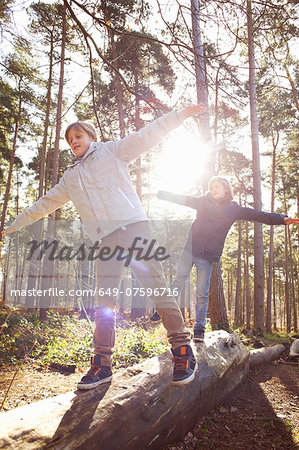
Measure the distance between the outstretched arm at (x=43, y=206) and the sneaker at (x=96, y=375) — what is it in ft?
5.24

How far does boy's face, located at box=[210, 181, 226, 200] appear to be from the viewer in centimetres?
458

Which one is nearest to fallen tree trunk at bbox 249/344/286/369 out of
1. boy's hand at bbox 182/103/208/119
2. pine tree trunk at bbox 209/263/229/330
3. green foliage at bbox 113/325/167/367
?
pine tree trunk at bbox 209/263/229/330

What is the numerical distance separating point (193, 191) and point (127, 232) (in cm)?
1468

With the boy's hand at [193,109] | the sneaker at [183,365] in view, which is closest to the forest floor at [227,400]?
the sneaker at [183,365]

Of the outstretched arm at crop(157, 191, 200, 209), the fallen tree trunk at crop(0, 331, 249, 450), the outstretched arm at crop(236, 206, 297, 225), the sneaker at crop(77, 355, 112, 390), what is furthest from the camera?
the outstretched arm at crop(157, 191, 200, 209)

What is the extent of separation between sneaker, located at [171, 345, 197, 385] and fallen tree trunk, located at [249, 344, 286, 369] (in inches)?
148

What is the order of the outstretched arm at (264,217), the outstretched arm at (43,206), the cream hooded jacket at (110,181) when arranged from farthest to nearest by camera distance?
the outstretched arm at (264,217)
the outstretched arm at (43,206)
the cream hooded jacket at (110,181)

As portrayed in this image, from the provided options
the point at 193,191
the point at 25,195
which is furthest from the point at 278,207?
the point at 25,195

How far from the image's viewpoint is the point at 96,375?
2896 millimetres

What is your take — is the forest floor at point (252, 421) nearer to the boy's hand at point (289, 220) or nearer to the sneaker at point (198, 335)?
the sneaker at point (198, 335)

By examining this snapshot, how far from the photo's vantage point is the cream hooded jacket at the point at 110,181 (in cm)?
273

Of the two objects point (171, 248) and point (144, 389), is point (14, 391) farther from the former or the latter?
point (171, 248)

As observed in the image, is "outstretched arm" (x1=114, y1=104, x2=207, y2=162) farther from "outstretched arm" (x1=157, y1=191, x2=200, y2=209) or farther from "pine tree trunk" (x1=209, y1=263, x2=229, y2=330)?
"pine tree trunk" (x1=209, y1=263, x2=229, y2=330)

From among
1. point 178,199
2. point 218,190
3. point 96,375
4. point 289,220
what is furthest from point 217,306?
point 96,375
